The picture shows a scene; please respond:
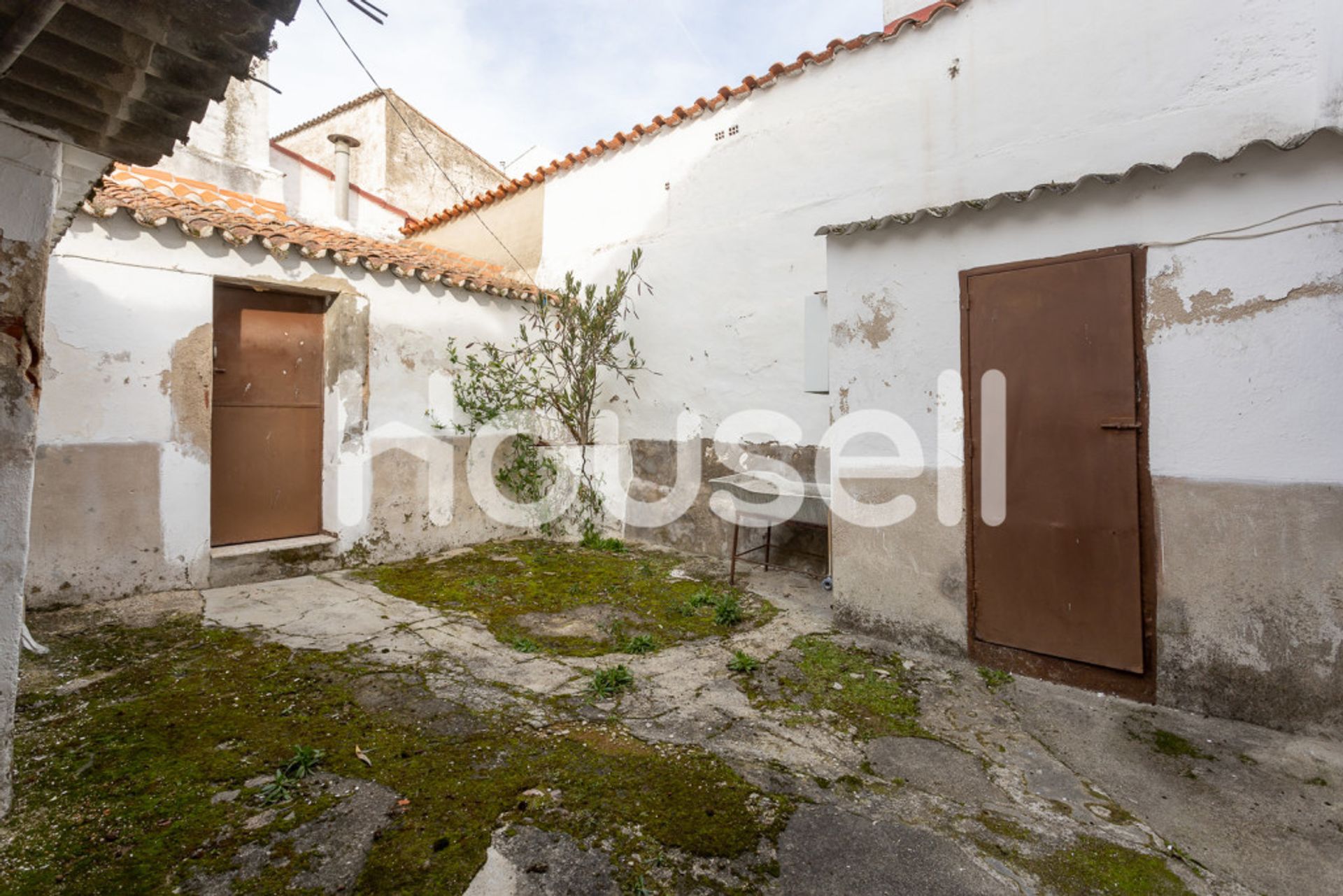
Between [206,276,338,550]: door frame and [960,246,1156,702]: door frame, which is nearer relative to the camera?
[960,246,1156,702]: door frame

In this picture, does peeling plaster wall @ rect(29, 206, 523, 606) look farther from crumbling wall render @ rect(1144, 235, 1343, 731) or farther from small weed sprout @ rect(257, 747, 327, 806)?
crumbling wall render @ rect(1144, 235, 1343, 731)

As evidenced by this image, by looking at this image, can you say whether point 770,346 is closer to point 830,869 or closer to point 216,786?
point 830,869

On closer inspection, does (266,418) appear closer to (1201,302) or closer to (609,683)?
(609,683)

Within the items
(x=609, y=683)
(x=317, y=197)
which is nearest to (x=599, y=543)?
(x=609, y=683)

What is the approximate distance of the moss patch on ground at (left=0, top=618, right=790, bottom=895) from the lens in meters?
2.02

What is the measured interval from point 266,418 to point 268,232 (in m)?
1.68

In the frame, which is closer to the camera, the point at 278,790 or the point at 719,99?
the point at 278,790

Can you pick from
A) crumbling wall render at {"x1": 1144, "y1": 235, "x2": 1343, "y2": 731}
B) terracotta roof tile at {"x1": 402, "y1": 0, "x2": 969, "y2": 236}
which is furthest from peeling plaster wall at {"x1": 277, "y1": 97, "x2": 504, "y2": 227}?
crumbling wall render at {"x1": 1144, "y1": 235, "x2": 1343, "y2": 731}

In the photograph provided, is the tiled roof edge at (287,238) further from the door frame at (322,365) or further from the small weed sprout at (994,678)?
the small weed sprout at (994,678)

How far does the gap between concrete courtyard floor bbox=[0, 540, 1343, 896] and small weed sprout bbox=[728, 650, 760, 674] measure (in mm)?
58

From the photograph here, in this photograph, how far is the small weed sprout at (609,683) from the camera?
333 cm

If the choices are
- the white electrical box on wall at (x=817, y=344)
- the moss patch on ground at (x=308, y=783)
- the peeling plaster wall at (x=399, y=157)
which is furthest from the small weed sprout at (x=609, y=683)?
the peeling plaster wall at (x=399, y=157)

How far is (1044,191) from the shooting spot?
11.5 feet

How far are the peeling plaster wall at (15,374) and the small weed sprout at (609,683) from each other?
7.39 feet
